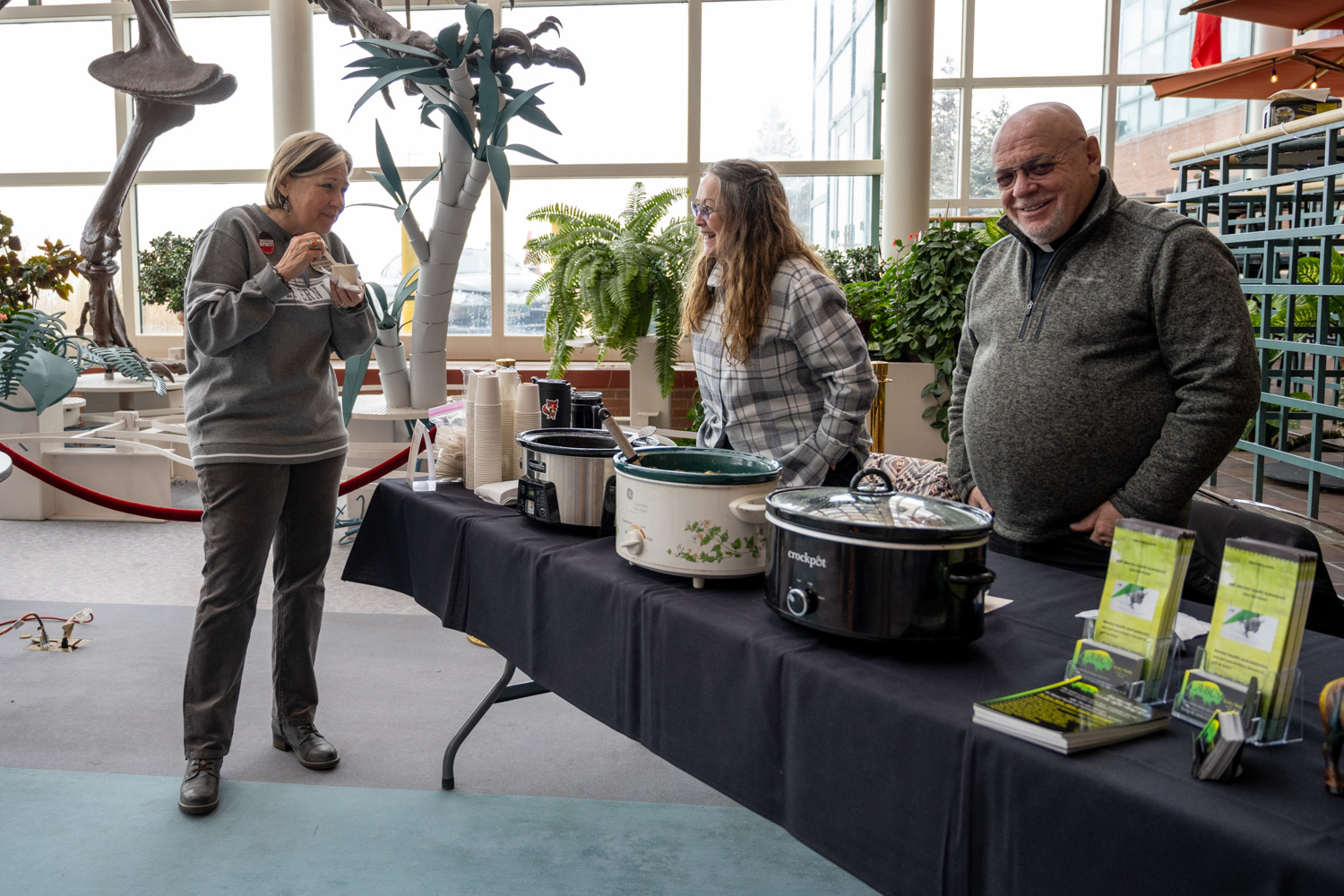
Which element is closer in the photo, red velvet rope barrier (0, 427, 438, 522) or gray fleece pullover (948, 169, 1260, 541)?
gray fleece pullover (948, 169, 1260, 541)

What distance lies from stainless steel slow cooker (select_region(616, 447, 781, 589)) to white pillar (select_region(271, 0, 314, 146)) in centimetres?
703

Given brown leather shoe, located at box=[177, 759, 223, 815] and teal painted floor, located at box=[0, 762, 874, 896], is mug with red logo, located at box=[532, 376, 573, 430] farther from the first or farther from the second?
brown leather shoe, located at box=[177, 759, 223, 815]

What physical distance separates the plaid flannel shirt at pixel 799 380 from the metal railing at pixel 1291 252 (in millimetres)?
2098

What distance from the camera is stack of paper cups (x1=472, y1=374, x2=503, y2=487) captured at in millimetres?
2174

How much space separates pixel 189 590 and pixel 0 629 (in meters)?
0.72

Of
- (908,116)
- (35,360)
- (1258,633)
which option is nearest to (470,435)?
(1258,633)

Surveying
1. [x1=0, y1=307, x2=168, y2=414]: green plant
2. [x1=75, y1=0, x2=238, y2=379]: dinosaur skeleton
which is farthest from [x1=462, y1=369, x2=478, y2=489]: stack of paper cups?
[x1=75, y1=0, x2=238, y2=379]: dinosaur skeleton

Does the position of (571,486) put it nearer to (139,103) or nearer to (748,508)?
(748,508)

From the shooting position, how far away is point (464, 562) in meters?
1.96

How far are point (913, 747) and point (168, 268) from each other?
750 cm

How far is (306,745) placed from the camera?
2438 millimetres

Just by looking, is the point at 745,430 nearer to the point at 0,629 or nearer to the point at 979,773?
the point at 979,773

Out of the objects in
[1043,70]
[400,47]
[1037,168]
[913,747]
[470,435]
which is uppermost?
[1043,70]

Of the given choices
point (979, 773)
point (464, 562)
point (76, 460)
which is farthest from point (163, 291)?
point (979, 773)
